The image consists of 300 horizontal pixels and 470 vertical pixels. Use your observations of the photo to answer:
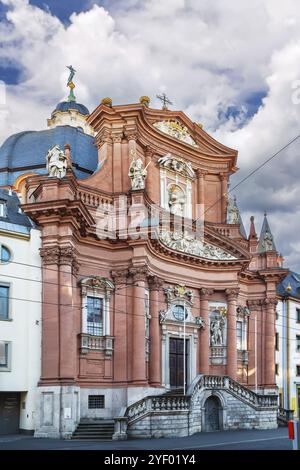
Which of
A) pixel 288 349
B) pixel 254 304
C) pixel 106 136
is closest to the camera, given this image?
pixel 106 136

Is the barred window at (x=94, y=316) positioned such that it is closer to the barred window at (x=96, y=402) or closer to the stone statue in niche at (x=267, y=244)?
the barred window at (x=96, y=402)

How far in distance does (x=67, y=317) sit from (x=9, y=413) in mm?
5269

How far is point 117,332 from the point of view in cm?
3841

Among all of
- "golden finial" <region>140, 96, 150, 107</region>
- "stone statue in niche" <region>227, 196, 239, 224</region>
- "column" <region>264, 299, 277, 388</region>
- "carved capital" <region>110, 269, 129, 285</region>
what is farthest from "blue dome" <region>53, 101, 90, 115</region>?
"carved capital" <region>110, 269, 129, 285</region>

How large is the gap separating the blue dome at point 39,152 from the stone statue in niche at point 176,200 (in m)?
6.02

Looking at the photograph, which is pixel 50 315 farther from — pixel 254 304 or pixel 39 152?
pixel 254 304

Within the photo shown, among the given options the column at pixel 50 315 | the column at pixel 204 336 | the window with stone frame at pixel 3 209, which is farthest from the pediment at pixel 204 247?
the window with stone frame at pixel 3 209

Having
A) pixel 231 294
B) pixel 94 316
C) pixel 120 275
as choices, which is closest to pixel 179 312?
pixel 231 294

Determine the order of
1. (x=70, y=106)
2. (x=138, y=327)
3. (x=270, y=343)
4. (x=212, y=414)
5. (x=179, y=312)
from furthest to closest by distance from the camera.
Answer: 1. (x=70, y=106)
2. (x=270, y=343)
3. (x=179, y=312)
4. (x=212, y=414)
5. (x=138, y=327)

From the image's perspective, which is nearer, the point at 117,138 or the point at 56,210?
the point at 56,210

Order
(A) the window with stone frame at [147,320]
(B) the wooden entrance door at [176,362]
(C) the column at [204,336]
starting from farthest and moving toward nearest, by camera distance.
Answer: (C) the column at [204,336]
(B) the wooden entrance door at [176,362]
(A) the window with stone frame at [147,320]

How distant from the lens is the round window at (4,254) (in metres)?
33.9

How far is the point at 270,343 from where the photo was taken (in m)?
48.5
